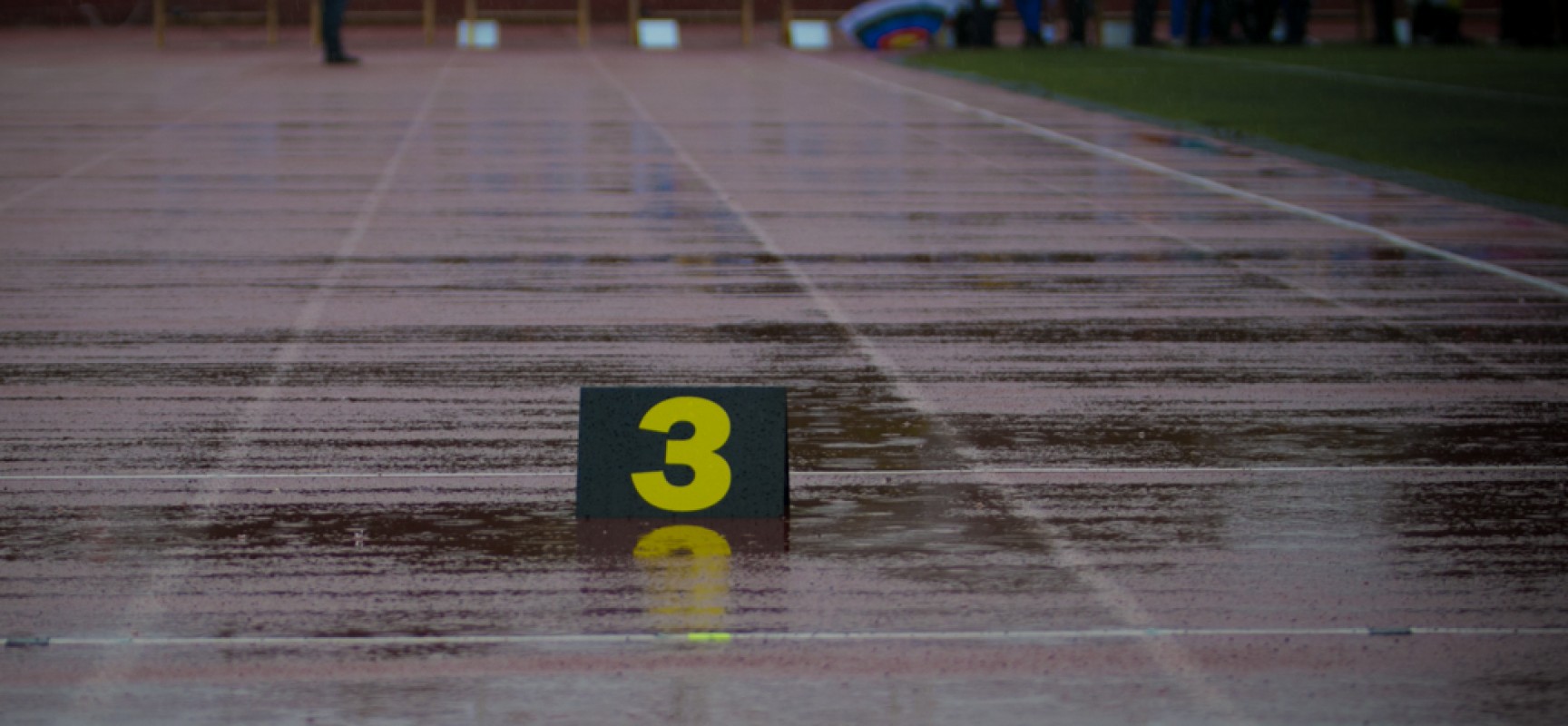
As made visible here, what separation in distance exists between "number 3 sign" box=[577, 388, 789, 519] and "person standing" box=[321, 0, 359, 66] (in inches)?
986

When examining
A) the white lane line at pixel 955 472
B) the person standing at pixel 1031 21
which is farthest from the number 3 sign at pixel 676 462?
the person standing at pixel 1031 21

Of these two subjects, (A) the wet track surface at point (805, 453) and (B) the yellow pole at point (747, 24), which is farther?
(B) the yellow pole at point (747, 24)

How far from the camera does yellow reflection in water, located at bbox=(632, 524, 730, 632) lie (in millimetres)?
5023

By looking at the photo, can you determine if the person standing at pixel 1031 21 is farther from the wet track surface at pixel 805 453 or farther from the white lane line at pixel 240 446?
the white lane line at pixel 240 446

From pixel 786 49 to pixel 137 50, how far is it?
1222 cm

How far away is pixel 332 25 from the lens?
100 feet

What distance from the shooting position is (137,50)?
3569 centimetres

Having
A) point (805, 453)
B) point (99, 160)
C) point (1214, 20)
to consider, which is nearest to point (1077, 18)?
point (1214, 20)

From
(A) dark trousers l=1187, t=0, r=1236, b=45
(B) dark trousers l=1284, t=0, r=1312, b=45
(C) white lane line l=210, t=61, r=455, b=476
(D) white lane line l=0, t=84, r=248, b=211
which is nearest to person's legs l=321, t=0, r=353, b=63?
(D) white lane line l=0, t=84, r=248, b=211

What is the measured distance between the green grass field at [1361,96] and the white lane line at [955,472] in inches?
309

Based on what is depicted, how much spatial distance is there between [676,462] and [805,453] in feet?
3.24

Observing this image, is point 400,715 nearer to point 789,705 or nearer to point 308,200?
point 789,705

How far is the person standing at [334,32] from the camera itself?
2981 cm

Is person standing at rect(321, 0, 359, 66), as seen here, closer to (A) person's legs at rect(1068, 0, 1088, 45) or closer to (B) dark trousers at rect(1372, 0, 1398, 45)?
(A) person's legs at rect(1068, 0, 1088, 45)
